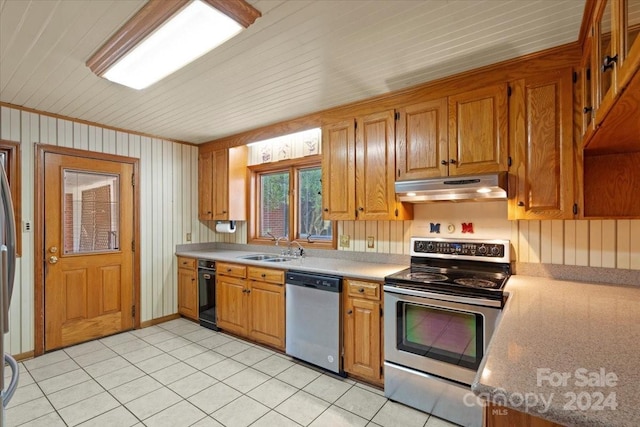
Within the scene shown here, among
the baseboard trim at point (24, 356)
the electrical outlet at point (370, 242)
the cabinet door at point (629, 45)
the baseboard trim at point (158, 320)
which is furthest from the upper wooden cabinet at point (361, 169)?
the baseboard trim at point (24, 356)

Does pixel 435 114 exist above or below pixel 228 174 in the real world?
above

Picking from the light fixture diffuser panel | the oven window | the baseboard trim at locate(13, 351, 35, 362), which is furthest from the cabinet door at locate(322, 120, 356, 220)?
the baseboard trim at locate(13, 351, 35, 362)

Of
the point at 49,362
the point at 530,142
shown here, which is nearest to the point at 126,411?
the point at 49,362

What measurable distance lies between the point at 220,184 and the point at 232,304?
5.08 feet

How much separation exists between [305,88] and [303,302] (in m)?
1.81

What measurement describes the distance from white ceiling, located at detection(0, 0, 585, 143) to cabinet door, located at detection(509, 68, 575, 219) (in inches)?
10.0

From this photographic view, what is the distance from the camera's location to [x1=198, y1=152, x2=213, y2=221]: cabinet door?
4.21 meters

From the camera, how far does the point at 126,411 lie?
2.14 metres

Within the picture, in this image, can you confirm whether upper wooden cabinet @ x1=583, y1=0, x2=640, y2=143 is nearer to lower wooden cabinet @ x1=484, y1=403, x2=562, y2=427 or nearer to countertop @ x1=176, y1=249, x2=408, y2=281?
lower wooden cabinet @ x1=484, y1=403, x2=562, y2=427

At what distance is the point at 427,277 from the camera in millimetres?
2268

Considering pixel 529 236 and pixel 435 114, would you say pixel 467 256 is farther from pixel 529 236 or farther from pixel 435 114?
pixel 435 114

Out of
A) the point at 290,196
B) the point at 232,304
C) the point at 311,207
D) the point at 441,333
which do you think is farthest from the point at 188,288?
the point at 441,333

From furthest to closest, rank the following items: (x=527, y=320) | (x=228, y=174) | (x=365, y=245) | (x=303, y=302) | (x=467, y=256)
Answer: (x=228, y=174)
(x=365, y=245)
(x=303, y=302)
(x=467, y=256)
(x=527, y=320)

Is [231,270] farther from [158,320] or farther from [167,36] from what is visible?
[167,36]
